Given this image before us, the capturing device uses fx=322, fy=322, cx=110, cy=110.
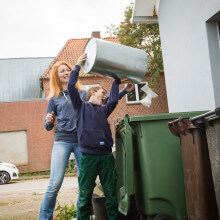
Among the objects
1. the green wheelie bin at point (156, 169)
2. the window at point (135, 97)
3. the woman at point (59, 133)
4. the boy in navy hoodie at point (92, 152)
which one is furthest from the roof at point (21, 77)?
the green wheelie bin at point (156, 169)

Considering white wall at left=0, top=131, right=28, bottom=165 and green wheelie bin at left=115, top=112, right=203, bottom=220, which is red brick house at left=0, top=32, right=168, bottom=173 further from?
green wheelie bin at left=115, top=112, right=203, bottom=220

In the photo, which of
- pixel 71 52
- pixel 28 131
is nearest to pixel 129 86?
pixel 28 131

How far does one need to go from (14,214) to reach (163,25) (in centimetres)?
503

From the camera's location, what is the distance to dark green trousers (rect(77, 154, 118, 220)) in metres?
3.42

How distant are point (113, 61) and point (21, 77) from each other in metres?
26.5

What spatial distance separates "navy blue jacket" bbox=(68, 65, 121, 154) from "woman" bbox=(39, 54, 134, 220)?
24cm

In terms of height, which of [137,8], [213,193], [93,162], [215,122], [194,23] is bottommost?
[213,193]

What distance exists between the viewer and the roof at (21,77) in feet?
90.2

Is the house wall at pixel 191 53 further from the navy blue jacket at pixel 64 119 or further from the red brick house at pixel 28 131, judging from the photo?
the red brick house at pixel 28 131

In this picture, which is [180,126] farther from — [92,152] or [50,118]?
[50,118]

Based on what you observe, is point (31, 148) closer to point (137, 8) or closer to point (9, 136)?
point (9, 136)

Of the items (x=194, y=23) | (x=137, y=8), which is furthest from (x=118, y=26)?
(x=194, y=23)

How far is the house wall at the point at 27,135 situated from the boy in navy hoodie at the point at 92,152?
18136 mm

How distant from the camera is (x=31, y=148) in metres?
21.1
